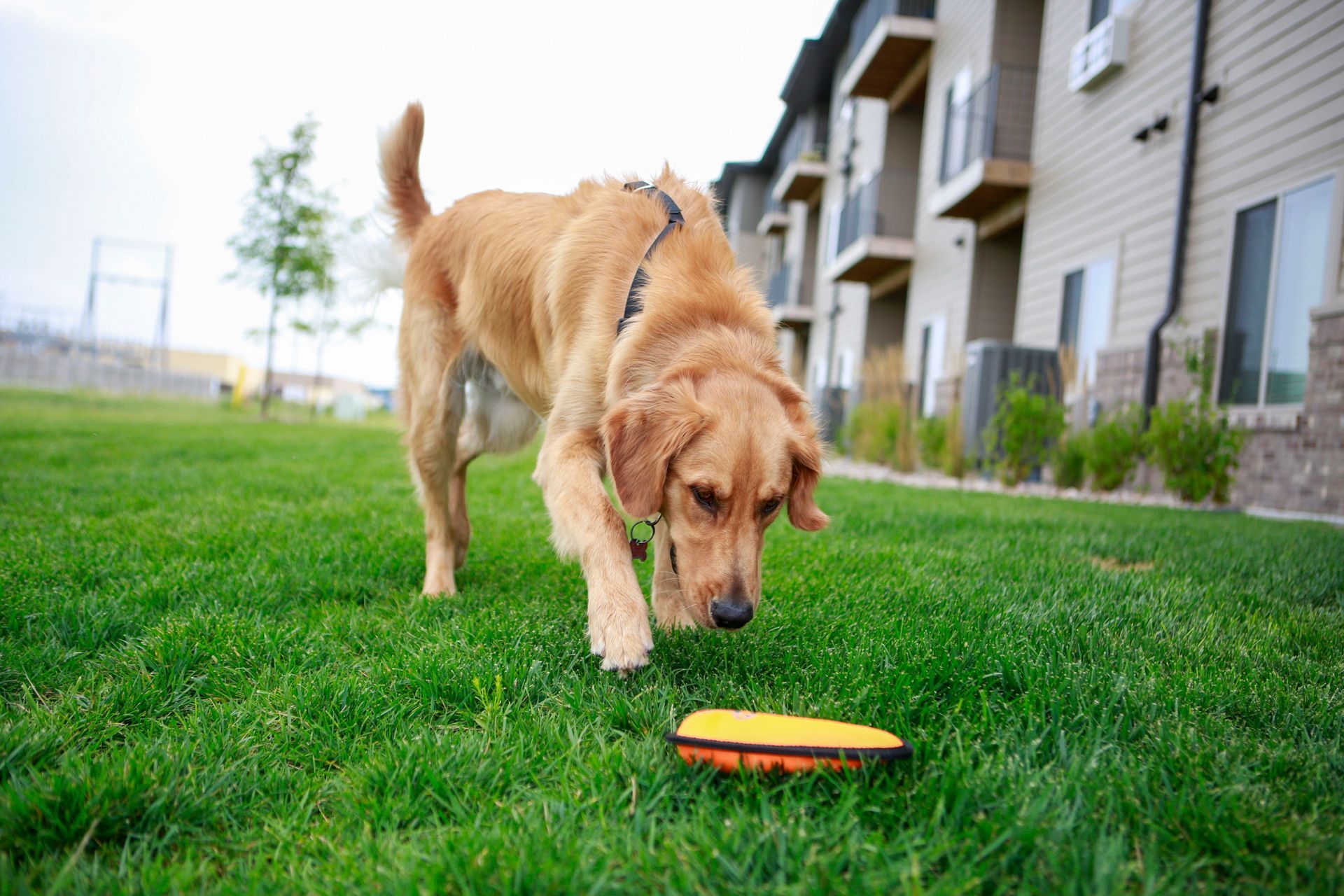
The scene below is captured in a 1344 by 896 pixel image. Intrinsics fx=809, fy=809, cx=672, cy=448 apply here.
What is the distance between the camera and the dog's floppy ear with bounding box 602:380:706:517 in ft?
8.01

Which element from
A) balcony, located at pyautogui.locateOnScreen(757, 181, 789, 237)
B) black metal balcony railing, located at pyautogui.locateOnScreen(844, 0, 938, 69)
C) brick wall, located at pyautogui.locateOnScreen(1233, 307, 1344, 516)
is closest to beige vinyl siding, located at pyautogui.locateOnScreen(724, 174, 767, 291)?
balcony, located at pyautogui.locateOnScreen(757, 181, 789, 237)

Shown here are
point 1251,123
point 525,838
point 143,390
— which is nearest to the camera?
point 525,838

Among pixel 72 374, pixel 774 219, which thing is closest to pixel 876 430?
pixel 774 219

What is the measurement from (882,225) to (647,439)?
15.5 meters

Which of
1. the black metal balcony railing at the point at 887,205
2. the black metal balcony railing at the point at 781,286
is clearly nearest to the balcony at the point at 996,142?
the black metal balcony railing at the point at 887,205

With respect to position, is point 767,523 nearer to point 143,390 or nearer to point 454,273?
point 454,273

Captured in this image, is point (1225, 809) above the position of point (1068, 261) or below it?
below

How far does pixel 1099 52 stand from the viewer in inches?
392

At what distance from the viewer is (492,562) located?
4.13 meters

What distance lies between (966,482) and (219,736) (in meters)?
9.54

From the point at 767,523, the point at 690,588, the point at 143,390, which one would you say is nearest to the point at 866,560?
the point at 767,523

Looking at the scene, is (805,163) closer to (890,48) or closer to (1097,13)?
(890,48)

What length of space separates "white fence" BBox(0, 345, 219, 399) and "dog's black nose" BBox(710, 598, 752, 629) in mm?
33326

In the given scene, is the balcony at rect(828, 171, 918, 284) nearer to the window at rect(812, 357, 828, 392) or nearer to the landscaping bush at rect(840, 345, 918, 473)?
the landscaping bush at rect(840, 345, 918, 473)
